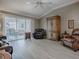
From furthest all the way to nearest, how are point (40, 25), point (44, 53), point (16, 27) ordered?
point (40, 25) < point (16, 27) < point (44, 53)

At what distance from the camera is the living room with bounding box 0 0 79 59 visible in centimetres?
654

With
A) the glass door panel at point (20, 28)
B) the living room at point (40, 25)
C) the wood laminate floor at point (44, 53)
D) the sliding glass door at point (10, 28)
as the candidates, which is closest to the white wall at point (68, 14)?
the living room at point (40, 25)

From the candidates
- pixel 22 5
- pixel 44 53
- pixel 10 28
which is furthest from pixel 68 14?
pixel 10 28

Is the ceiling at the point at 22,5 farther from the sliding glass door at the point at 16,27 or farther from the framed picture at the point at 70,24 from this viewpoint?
the framed picture at the point at 70,24

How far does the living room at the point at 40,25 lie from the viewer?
21.5 ft

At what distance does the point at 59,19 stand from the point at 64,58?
16.5 feet

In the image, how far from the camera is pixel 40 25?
12.1 m

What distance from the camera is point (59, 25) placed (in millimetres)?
9008

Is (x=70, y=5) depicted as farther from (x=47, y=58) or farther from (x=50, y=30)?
(x=47, y=58)

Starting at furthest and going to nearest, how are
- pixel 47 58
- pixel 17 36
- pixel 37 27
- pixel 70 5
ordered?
pixel 37 27, pixel 17 36, pixel 70 5, pixel 47 58

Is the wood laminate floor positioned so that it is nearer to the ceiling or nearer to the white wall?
the white wall

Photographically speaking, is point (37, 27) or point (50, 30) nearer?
point (50, 30)

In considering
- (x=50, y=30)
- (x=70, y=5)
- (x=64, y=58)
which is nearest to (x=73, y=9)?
(x=70, y=5)

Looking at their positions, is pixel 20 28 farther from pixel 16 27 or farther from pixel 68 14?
pixel 68 14
